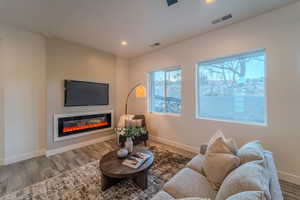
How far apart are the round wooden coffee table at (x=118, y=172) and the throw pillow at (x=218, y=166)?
857 millimetres

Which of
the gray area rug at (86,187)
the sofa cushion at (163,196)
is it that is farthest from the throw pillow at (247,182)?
the gray area rug at (86,187)

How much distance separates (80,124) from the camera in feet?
12.2

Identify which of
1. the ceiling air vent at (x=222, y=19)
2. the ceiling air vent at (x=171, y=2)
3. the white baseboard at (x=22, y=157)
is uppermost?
the ceiling air vent at (x=222, y=19)

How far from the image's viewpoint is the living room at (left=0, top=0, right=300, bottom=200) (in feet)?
6.13

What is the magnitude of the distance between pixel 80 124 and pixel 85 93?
35.6 inches

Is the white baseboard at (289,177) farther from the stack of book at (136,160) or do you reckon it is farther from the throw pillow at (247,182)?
the stack of book at (136,160)

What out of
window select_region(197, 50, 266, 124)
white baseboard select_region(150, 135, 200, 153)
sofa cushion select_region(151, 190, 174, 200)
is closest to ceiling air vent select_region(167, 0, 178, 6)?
window select_region(197, 50, 266, 124)

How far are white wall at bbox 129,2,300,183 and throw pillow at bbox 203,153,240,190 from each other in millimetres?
1550

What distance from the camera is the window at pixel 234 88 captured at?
2490 mm

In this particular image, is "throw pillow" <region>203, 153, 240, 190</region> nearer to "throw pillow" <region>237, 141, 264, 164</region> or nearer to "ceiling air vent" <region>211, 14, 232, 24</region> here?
"throw pillow" <region>237, 141, 264, 164</region>

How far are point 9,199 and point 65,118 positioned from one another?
1.88 meters

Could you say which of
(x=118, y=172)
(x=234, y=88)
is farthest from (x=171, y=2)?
(x=118, y=172)

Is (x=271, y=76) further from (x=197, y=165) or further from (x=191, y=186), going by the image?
(x=191, y=186)

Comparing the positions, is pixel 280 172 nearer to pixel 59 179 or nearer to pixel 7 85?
pixel 59 179
